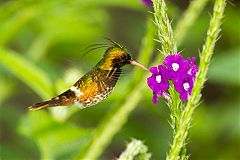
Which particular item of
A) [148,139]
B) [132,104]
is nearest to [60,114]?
[132,104]

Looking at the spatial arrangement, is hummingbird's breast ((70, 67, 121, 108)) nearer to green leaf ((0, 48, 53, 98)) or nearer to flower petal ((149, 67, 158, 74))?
flower petal ((149, 67, 158, 74))

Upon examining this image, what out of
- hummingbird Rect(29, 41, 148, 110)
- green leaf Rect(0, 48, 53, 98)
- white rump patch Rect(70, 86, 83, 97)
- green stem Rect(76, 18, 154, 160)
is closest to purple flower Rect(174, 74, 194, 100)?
hummingbird Rect(29, 41, 148, 110)

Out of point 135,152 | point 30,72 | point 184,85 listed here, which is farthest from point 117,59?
point 30,72

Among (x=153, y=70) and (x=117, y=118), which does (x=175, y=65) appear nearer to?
(x=153, y=70)

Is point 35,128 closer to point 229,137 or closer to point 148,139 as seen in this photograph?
point 148,139

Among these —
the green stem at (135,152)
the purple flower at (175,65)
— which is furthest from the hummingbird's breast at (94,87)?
the green stem at (135,152)

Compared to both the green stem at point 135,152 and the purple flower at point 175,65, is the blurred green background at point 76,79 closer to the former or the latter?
the green stem at point 135,152
